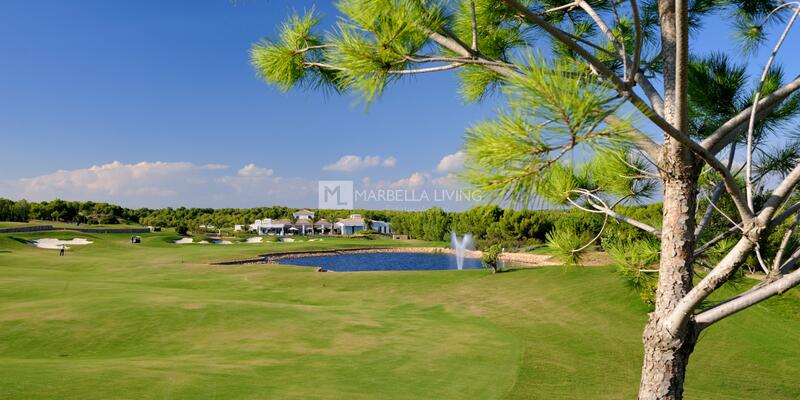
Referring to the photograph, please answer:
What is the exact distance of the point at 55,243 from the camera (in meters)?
37.1

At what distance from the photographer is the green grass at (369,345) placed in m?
5.98

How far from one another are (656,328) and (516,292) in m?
14.5

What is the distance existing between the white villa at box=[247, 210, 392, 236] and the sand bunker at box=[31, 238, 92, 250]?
114 feet

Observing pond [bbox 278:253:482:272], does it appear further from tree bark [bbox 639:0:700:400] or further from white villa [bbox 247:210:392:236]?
white villa [bbox 247:210:392:236]

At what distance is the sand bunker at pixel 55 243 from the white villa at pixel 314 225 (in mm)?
34759

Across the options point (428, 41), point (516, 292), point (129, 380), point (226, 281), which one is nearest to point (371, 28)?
point (428, 41)

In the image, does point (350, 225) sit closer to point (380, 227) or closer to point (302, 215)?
point (380, 227)

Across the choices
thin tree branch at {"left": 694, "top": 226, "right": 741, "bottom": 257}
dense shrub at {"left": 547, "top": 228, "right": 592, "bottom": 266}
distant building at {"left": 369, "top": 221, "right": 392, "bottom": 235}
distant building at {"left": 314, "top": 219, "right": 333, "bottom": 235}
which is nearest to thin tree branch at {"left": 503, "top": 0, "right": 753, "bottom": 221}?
thin tree branch at {"left": 694, "top": 226, "right": 741, "bottom": 257}

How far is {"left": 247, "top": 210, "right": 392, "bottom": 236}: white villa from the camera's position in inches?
2919

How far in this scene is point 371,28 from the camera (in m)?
3.36

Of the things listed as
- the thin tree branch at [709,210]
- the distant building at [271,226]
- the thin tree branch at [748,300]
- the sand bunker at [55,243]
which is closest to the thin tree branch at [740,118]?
the thin tree branch at [709,210]

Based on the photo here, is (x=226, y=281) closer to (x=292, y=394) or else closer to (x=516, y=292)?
(x=516, y=292)

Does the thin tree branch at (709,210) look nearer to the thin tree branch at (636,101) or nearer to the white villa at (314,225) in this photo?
the thin tree branch at (636,101)

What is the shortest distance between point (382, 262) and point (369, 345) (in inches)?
1113
